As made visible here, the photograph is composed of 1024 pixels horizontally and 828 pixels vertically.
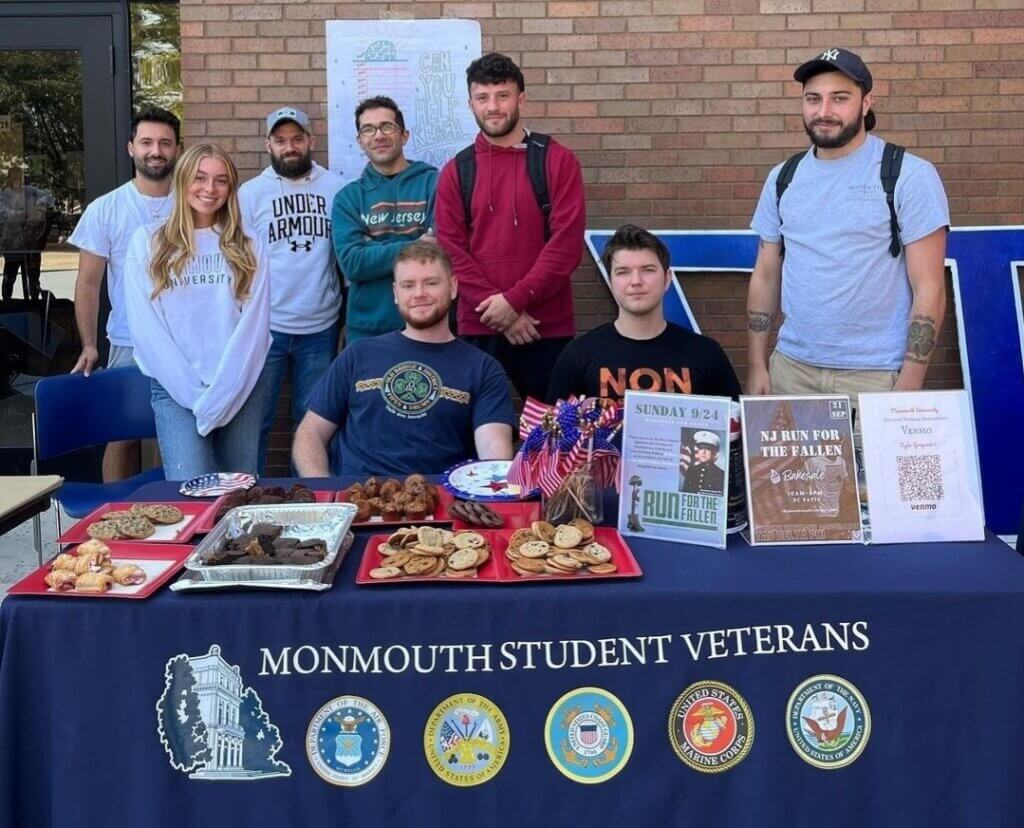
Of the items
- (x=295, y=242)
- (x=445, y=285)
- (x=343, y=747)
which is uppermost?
(x=295, y=242)

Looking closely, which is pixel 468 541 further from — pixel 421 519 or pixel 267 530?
pixel 267 530

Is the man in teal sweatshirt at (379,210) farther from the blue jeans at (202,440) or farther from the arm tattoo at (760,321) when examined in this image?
the arm tattoo at (760,321)

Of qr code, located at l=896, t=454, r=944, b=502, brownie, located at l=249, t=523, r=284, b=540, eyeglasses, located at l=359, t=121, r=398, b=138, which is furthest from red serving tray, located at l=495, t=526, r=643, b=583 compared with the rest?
eyeglasses, located at l=359, t=121, r=398, b=138

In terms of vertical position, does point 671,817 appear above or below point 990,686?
below

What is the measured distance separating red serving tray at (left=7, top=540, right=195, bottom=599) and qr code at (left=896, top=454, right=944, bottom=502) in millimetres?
1671

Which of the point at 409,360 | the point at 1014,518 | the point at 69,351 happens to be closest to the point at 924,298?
the point at 409,360

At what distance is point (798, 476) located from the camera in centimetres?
262

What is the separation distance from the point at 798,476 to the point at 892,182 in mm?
1679

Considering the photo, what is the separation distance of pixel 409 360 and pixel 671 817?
1866 mm

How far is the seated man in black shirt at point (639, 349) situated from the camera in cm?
342

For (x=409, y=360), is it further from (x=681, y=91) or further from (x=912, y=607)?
(x=681, y=91)

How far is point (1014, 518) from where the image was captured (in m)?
5.91

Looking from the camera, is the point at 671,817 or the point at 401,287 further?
the point at 401,287

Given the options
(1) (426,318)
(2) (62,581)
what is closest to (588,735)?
(2) (62,581)
